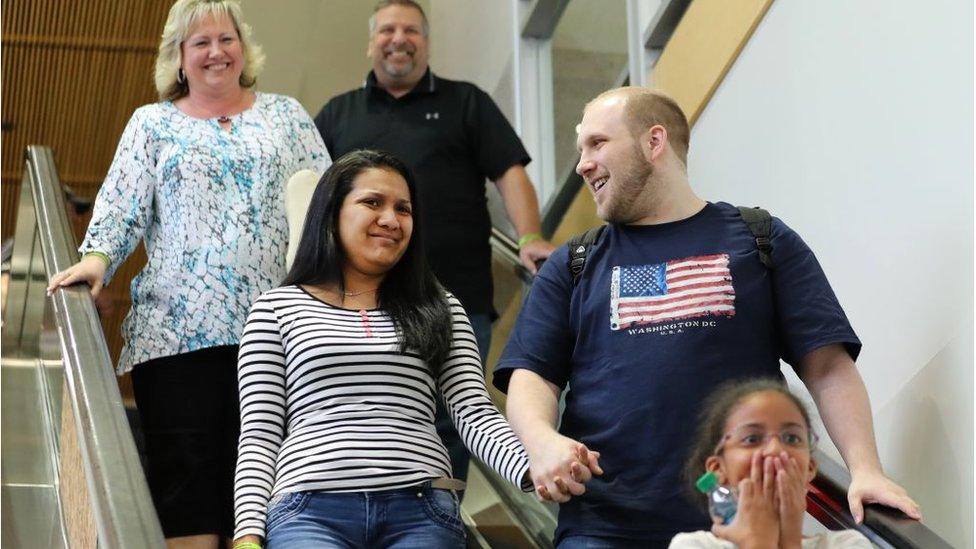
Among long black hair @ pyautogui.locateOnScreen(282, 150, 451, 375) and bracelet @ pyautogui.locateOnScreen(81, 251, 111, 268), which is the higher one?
long black hair @ pyautogui.locateOnScreen(282, 150, 451, 375)

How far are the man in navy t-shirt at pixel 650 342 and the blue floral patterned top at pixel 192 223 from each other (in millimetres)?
1060

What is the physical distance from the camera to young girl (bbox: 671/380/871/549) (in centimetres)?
248

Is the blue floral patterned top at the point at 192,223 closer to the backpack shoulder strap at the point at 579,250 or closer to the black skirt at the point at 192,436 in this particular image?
the black skirt at the point at 192,436

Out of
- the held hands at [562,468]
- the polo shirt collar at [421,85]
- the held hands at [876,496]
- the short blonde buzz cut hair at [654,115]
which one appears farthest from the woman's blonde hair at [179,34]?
the held hands at [876,496]

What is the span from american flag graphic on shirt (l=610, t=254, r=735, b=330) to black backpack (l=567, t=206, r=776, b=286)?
0.32ft

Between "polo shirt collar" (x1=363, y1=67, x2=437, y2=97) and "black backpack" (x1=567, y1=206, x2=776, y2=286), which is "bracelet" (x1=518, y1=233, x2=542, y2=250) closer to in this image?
"polo shirt collar" (x1=363, y1=67, x2=437, y2=97)

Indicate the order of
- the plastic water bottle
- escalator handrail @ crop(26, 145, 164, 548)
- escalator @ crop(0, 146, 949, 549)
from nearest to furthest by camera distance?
escalator handrail @ crop(26, 145, 164, 548)
the plastic water bottle
escalator @ crop(0, 146, 949, 549)

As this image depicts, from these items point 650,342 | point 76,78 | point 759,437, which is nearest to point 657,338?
point 650,342

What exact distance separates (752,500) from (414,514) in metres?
0.91

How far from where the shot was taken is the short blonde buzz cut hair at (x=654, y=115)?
11.5 feet

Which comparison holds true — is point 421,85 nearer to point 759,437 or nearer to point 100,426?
point 100,426

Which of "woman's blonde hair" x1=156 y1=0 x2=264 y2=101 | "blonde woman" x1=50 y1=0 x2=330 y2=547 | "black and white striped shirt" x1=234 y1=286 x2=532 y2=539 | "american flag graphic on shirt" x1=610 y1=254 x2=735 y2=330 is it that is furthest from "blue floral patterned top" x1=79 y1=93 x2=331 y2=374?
"american flag graphic on shirt" x1=610 y1=254 x2=735 y2=330

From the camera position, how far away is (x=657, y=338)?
10.4 feet

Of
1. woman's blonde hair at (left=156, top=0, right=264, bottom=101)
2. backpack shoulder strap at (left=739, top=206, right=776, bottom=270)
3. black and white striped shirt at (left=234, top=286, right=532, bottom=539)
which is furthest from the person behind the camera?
woman's blonde hair at (left=156, top=0, right=264, bottom=101)
